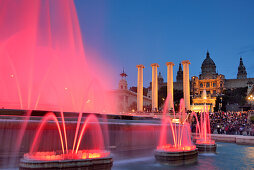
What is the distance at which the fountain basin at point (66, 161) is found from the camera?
613cm

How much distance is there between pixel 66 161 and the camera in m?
6.37

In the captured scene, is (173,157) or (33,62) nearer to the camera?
(173,157)

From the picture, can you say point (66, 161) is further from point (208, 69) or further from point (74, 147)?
point (208, 69)

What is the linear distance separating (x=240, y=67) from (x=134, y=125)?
14739cm

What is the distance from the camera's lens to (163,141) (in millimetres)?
12969

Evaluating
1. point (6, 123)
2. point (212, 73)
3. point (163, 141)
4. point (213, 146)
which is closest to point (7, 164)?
point (6, 123)

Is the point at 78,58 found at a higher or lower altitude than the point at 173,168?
higher

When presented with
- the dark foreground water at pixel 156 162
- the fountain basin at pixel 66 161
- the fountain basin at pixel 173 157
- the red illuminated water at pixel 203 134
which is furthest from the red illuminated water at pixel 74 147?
the red illuminated water at pixel 203 134

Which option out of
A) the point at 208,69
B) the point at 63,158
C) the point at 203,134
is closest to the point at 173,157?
the point at 63,158


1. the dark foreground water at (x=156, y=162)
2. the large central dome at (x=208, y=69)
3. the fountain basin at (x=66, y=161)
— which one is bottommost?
the dark foreground water at (x=156, y=162)

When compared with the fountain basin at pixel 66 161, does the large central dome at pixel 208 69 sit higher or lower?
higher

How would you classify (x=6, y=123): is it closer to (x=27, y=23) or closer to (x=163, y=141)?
(x=163, y=141)

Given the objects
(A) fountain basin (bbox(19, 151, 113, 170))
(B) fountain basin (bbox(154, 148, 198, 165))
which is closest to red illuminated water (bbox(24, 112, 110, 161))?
(A) fountain basin (bbox(19, 151, 113, 170))

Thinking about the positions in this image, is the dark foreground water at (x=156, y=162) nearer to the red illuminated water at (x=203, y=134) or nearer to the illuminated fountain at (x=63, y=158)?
the illuminated fountain at (x=63, y=158)
